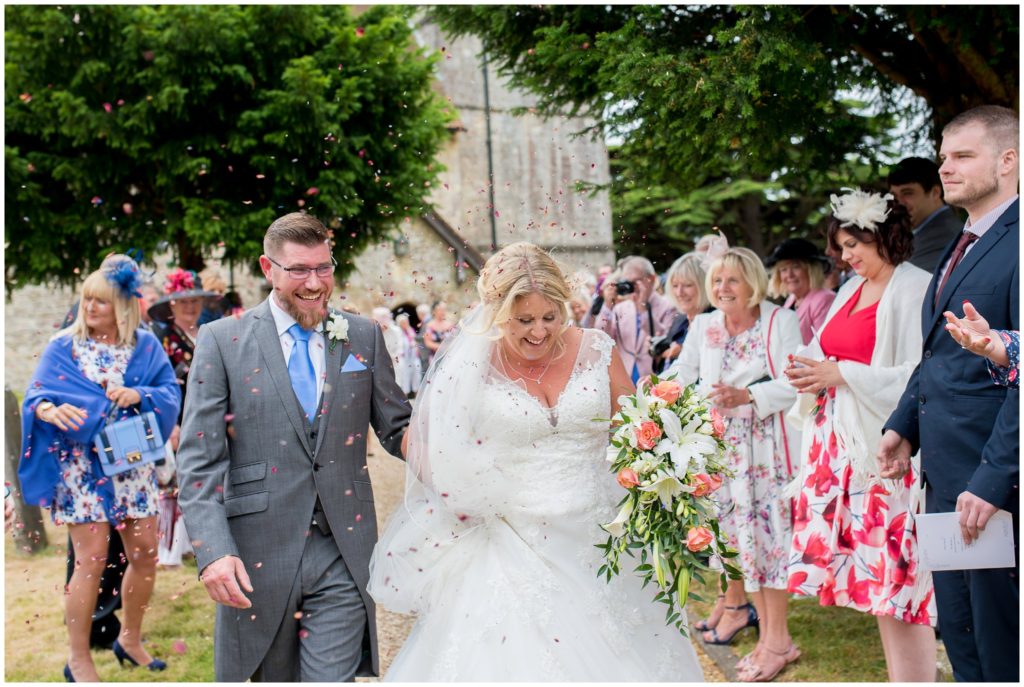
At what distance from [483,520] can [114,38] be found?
12281 millimetres

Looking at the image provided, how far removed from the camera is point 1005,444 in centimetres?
329

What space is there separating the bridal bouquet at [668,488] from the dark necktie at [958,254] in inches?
43.5

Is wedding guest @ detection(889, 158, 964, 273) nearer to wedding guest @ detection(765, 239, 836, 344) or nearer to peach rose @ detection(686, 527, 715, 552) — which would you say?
wedding guest @ detection(765, 239, 836, 344)

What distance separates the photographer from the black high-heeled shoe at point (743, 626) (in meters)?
6.19

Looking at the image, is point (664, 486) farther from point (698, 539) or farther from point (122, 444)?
point (122, 444)

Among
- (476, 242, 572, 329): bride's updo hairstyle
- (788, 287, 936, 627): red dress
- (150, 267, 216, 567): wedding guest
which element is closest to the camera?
(476, 242, 572, 329): bride's updo hairstyle

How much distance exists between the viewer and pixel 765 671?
544 cm

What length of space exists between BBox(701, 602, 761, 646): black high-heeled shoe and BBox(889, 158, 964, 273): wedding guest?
7.98 feet

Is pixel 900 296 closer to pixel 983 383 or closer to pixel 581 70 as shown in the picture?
pixel 983 383

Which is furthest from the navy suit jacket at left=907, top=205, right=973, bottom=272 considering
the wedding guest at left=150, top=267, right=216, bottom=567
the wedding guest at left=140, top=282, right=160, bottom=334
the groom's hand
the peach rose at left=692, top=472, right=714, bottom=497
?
the wedding guest at left=140, top=282, right=160, bottom=334

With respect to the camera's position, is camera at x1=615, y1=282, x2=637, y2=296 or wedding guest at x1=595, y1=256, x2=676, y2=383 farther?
wedding guest at x1=595, y1=256, x2=676, y2=383

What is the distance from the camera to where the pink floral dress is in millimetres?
5695

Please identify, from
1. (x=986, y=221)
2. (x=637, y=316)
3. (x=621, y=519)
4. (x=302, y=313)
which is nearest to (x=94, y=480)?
(x=302, y=313)

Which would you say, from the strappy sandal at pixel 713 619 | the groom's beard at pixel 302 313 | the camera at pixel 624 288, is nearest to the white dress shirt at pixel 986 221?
the groom's beard at pixel 302 313
